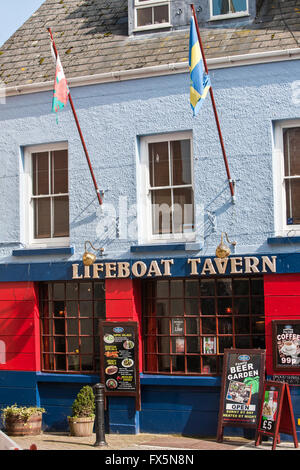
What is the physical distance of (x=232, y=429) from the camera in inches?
516

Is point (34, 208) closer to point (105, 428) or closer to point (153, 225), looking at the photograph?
point (153, 225)

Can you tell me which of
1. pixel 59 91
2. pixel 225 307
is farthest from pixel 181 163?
pixel 225 307

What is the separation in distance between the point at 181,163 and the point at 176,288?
2170mm

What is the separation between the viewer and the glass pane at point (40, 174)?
14828 mm

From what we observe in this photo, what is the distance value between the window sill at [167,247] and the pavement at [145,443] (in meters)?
3.12

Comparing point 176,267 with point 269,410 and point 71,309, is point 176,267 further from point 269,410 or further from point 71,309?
point 269,410

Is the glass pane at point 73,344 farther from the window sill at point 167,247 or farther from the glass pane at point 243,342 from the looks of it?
the glass pane at point 243,342

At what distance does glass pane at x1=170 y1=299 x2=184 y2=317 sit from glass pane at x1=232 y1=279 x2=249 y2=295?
99cm

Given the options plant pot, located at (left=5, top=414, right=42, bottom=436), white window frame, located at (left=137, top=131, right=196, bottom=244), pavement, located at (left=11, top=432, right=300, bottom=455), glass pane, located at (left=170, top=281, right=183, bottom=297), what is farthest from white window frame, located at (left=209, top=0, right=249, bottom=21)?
A: plant pot, located at (left=5, top=414, right=42, bottom=436)

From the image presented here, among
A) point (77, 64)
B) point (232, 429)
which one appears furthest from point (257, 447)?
point (77, 64)

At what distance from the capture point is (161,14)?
14727mm

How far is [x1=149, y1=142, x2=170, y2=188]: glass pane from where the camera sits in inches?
552

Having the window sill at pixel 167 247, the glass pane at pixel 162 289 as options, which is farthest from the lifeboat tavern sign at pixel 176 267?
the glass pane at pixel 162 289

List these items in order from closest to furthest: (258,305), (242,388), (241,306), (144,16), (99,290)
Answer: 1. (242,388)
2. (258,305)
3. (241,306)
4. (99,290)
5. (144,16)
